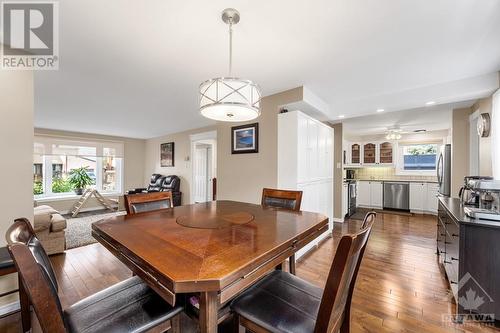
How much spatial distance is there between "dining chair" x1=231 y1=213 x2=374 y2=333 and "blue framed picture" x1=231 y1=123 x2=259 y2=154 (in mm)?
2326

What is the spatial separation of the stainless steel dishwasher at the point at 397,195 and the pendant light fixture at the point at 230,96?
578 centimetres

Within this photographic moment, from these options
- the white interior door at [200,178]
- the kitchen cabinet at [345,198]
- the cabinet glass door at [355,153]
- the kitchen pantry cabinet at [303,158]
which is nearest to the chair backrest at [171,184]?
the white interior door at [200,178]

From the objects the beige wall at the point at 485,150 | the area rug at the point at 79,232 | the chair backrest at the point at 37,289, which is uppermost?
the beige wall at the point at 485,150

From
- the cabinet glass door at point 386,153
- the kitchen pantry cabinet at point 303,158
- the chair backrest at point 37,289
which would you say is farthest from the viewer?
the cabinet glass door at point 386,153

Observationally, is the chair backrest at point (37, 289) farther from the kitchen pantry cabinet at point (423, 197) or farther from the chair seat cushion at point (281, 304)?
the kitchen pantry cabinet at point (423, 197)

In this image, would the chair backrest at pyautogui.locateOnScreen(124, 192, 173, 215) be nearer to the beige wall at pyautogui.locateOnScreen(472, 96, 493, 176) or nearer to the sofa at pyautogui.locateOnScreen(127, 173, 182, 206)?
the beige wall at pyautogui.locateOnScreen(472, 96, 493, 176)

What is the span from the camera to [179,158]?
6.44 meters

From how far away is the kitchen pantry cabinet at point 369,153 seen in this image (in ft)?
20.5

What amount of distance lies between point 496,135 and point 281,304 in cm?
314

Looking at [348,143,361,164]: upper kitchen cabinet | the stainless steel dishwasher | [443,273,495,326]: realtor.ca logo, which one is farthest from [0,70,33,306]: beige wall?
[348,143,361,164]: upper kitchen cabinet

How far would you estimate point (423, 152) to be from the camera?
588 centimetres

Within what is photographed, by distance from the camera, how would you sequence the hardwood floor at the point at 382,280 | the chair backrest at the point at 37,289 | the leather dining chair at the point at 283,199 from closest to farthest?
the chair backrest at the point at 37,289
the hardwood floor at the point at 382,280
the leather dining chair at the point at 283,199

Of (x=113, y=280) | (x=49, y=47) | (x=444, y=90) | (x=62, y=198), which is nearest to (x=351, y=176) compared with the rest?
(x=444, y=90)

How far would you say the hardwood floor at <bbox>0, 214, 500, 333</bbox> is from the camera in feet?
5.41
